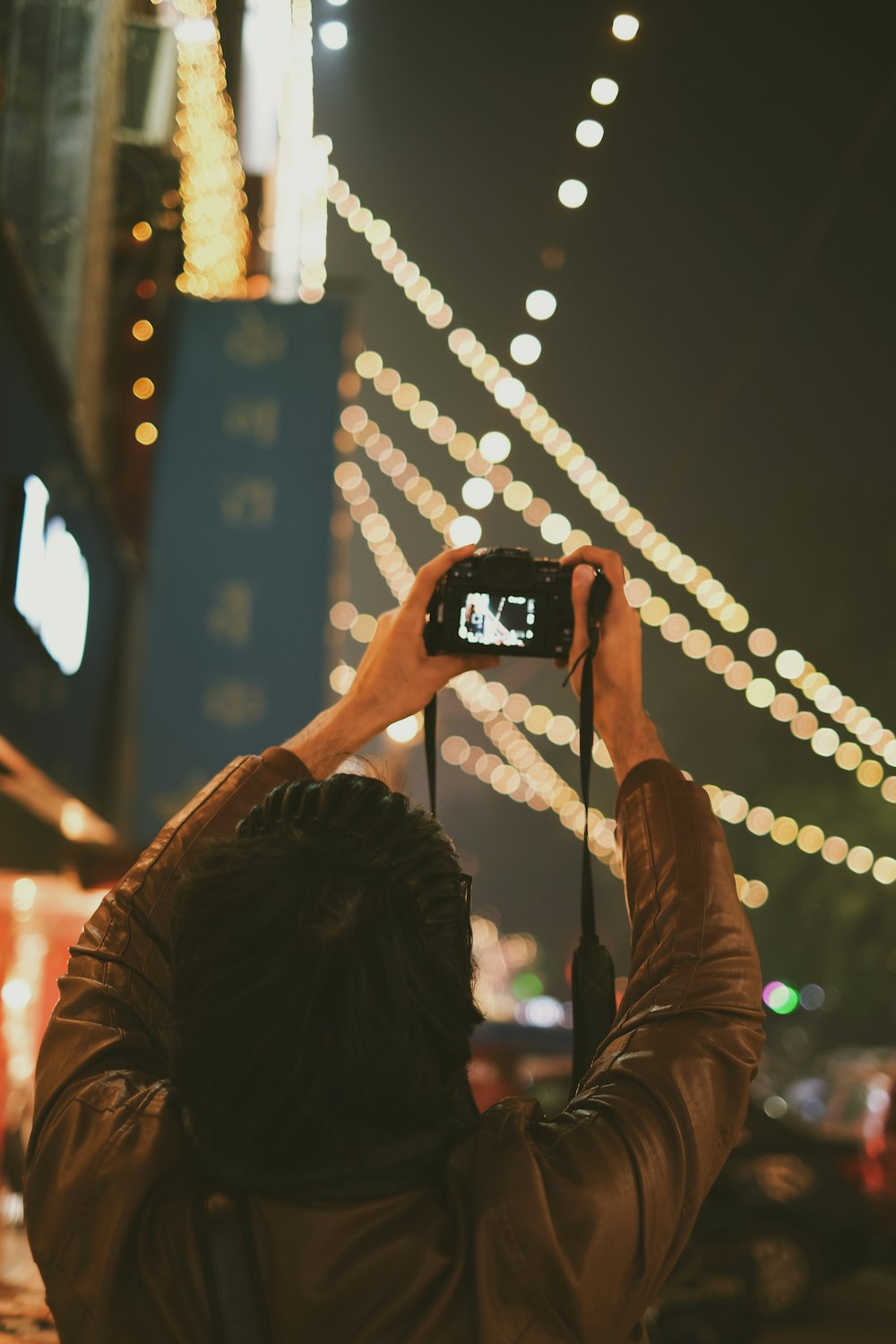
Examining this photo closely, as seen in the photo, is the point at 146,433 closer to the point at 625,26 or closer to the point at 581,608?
the point at 625,26

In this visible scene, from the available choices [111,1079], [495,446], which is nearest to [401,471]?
[495,446]

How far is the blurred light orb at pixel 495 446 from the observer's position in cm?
1073

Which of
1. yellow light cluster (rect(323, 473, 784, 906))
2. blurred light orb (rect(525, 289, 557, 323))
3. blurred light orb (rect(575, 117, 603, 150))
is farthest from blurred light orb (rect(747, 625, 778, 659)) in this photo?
blurred light orb (rect(575, 117, 603, 150))

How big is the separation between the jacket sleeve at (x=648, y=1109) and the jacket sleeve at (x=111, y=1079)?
320 mm

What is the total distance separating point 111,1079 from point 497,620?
77 cm

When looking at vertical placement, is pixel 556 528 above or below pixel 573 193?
below

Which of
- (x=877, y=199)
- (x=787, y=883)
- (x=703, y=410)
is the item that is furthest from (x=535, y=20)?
(x=787, y=883)

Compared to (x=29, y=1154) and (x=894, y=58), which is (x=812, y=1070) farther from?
(x=29, y=1154)

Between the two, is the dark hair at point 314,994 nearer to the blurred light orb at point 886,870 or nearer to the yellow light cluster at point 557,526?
the yellow light cluster at point 557,526

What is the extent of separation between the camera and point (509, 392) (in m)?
9.71

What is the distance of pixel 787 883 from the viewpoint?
2488cm

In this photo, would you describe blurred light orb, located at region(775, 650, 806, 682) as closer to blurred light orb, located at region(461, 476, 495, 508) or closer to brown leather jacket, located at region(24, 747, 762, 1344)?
blurred light orb, located at region(461, 476, 495, 508)

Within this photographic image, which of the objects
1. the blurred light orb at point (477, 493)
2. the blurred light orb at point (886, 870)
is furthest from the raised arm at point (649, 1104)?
the blurred light orb at point (886, 870)

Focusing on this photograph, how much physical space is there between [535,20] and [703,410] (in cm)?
591
